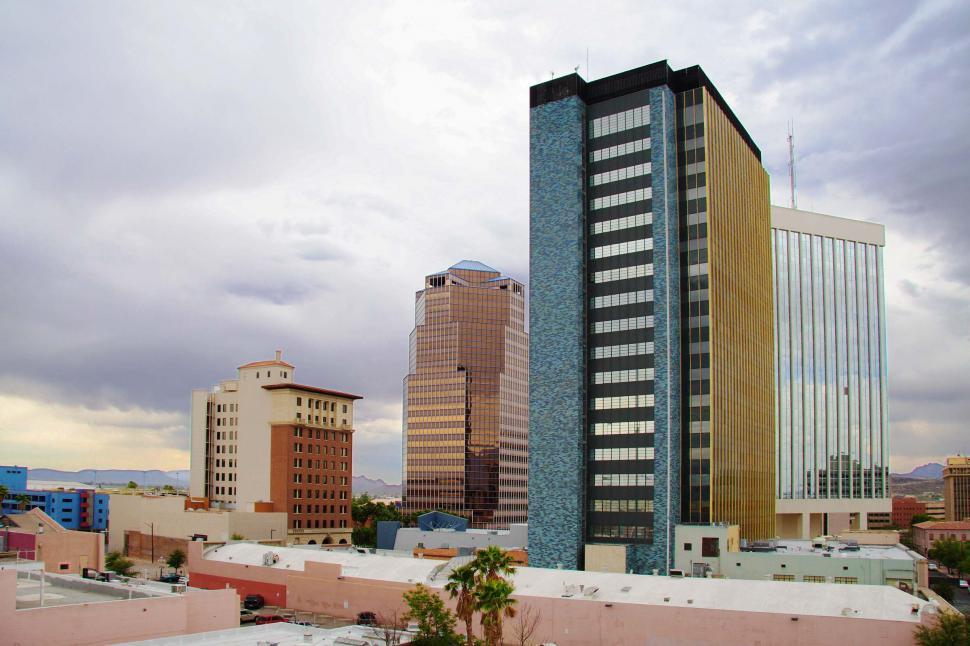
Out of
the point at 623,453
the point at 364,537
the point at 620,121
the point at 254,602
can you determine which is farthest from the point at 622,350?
the point at 364,537

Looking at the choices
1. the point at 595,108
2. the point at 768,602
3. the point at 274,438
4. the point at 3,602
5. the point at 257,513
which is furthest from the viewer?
the point at 274,438

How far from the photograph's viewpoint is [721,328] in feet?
414

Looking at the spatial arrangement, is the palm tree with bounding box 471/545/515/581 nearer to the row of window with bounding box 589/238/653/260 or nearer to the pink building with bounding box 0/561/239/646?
the pink building with bounding box 0/561/239/646

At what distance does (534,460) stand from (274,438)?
7907 centimetres

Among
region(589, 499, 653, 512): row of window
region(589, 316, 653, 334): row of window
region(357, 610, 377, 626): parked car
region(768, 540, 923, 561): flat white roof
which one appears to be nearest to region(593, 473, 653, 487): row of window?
region(589, 499, 653, 512): row of window

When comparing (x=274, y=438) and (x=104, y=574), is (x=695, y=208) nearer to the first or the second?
(x=104, y=574)

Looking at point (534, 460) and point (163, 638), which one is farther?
point (534, 460)

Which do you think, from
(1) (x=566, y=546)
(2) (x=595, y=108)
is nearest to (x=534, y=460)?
(1) (x=566, y=546)

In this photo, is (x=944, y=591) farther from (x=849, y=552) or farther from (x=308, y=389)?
(x=308, y=389)

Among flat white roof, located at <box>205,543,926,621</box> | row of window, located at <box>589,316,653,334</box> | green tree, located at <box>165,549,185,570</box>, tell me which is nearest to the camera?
flat white roof, located at <box>205,543,926,621</box>

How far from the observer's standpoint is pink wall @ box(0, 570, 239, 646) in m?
55.6

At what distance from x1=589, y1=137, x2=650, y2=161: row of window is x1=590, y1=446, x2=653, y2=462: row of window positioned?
1594 inches

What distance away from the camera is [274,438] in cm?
18412

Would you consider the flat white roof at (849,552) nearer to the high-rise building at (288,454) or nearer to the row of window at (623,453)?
the row of window at (623,453)
